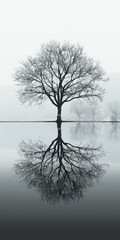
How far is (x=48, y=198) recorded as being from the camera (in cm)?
347

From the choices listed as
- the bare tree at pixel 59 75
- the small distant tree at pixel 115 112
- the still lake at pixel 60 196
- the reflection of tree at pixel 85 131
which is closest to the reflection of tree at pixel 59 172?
the still lake at pixel 60 196

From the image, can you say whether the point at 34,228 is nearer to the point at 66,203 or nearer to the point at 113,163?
the point at 66,203

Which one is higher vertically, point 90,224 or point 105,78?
point 105,78

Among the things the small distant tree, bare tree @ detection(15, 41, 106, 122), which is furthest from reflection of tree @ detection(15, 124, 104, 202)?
the small distant tree

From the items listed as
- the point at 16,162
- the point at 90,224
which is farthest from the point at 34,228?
the point at 16,162

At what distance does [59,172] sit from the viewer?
5059 millimetres

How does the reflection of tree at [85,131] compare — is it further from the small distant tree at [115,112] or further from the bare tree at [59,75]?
the small distant tree at [115,112]

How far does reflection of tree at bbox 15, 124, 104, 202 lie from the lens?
3795mm

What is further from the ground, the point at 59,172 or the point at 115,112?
the point at 115,112

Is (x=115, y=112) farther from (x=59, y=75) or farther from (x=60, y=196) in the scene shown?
(x=60, y=196)

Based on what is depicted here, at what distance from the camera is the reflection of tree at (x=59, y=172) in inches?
149

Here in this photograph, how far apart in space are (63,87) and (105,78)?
4812mm

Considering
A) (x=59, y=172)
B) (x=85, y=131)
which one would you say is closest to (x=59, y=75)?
(x=85, y=131)

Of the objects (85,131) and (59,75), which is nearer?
(85,131)
